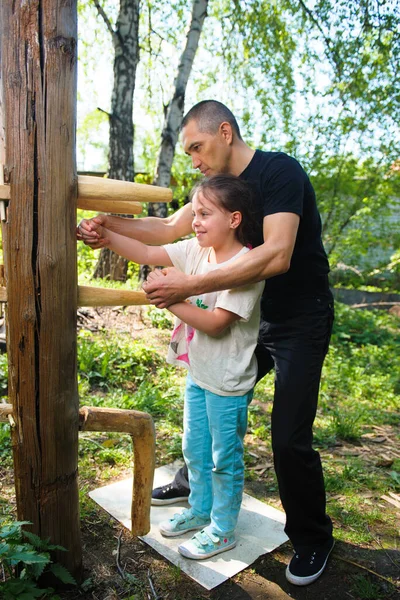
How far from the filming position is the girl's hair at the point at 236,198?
7.01 ft

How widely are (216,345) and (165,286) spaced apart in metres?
0.41

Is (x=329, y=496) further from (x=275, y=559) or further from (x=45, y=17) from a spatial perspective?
(x=45, y=17)

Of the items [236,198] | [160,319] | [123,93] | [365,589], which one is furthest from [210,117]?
[123,93]

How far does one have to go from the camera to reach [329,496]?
10.2 feet

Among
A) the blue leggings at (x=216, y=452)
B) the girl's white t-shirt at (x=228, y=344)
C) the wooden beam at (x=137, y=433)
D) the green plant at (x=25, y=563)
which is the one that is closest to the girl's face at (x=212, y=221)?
the girl's white t-shirt at (x=228, y=344)

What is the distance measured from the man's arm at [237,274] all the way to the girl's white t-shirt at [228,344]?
4.4 inches

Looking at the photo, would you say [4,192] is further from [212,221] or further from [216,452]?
[216,452]

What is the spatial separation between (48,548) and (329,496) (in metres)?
1.84

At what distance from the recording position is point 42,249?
1784 mm

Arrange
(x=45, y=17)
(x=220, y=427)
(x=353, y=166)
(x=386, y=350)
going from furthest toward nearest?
(x=353, y=166)
(x=386, y=350)
(x=220, y=427)
(x=45, y=17)

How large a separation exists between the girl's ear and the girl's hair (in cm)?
1

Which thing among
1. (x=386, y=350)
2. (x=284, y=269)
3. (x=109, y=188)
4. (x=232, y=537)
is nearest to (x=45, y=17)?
(x=109, y=188)

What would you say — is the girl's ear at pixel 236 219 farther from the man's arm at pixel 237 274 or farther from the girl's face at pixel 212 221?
the man's arm at pixel 237 274

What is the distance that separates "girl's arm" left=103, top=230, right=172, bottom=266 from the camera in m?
2.17
